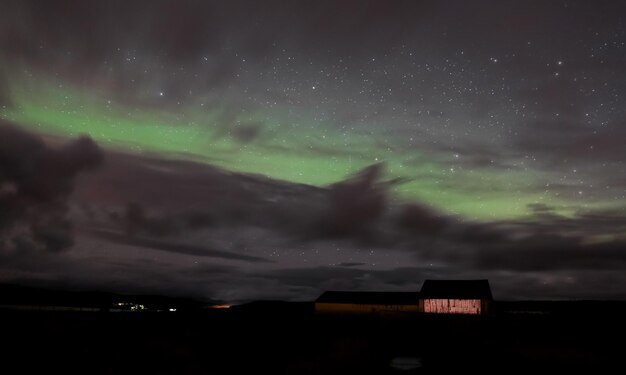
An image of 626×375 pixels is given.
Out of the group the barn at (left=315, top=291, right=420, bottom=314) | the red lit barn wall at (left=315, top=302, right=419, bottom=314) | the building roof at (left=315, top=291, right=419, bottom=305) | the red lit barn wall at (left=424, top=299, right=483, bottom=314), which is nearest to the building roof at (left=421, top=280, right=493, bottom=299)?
the red lit barn wall at (left=424, top=299, right=483, bottom=314)

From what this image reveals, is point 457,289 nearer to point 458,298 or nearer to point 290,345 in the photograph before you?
point 458,298

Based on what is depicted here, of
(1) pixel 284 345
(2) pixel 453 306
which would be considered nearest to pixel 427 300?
(2) pixel 453 306

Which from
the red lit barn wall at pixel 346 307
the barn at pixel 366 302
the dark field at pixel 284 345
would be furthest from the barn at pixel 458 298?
the dark field at pixel 284 345

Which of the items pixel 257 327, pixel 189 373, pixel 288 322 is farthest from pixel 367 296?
pixel 189 373

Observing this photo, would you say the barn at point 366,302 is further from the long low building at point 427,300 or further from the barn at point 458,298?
the barn at point 458,298

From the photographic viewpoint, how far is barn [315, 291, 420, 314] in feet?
212

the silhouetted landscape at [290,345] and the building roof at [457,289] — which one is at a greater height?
the building roof at [457,289]

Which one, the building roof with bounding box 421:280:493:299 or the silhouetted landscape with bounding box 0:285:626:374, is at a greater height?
the building roof with bounding box 421:280:493:299

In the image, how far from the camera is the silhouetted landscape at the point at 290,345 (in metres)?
22.4

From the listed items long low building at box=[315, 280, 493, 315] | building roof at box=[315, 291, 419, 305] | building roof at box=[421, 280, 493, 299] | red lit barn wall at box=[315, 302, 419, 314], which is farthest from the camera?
building roof at box=[315, 291, 419, 305]

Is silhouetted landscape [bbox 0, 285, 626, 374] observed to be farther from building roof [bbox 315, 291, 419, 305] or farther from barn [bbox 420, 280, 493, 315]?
building roof [bbox 315, 291, 419, 305]

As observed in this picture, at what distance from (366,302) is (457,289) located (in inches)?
505

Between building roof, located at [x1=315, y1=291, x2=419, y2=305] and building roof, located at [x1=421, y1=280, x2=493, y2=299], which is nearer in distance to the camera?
building roof, located at [x1=421, y1=280, x2=493, y2=299]

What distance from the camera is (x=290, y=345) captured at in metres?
30.1
